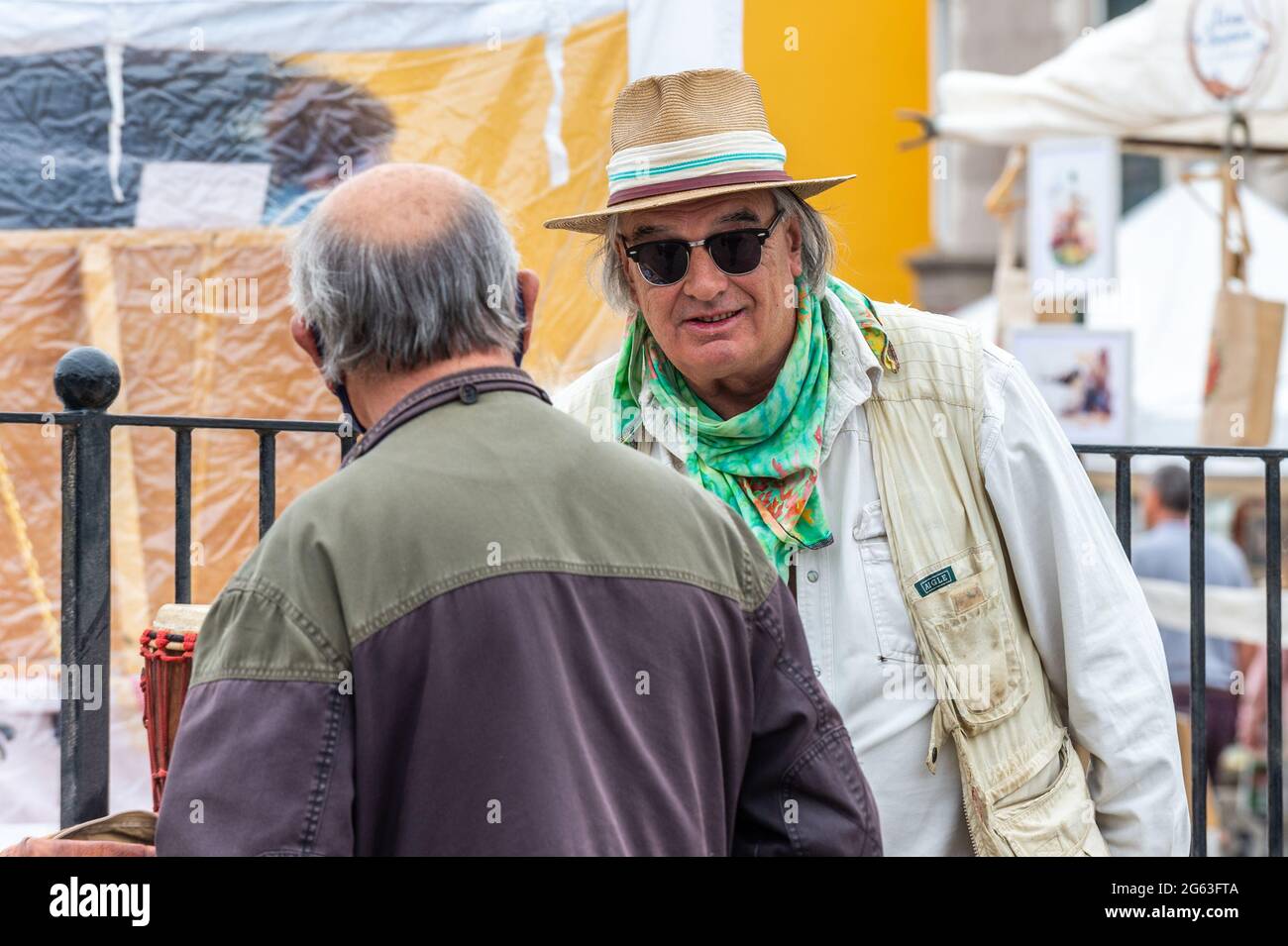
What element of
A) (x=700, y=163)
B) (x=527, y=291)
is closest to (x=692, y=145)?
(x=700, y=163)

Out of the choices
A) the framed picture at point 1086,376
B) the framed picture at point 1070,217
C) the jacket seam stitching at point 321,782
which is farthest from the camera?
the framed picture at point 1070,217

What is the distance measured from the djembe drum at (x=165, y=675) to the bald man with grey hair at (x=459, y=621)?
2.67ft

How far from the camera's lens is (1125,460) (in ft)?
12.7

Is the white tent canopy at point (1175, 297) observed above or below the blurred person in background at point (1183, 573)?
above

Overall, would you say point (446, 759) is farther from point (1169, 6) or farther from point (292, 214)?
point (1169, 6)

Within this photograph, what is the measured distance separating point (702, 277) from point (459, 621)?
4.13ft

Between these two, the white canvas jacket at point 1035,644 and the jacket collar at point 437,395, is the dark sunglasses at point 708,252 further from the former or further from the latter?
the jacket collar at point 437,395

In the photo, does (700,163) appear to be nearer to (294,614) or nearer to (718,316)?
(718,316)

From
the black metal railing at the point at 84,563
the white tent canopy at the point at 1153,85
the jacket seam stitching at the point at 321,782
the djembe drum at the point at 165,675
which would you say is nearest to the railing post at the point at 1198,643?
the djembe drum at the point at 165,675

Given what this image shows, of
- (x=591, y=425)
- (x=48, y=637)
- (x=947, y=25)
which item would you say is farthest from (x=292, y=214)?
(x=947, y=25)

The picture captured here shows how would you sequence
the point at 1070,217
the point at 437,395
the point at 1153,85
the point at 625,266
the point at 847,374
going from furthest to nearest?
1. the point at 1070,217
2. the point at 1153,85
3. the point at 625,266
4. the point at 847,374
5. the point at 437,395

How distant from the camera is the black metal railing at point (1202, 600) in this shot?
3785mm

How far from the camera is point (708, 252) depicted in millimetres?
2848

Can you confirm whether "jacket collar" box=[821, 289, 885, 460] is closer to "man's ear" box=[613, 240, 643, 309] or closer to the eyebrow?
the eyebrow
